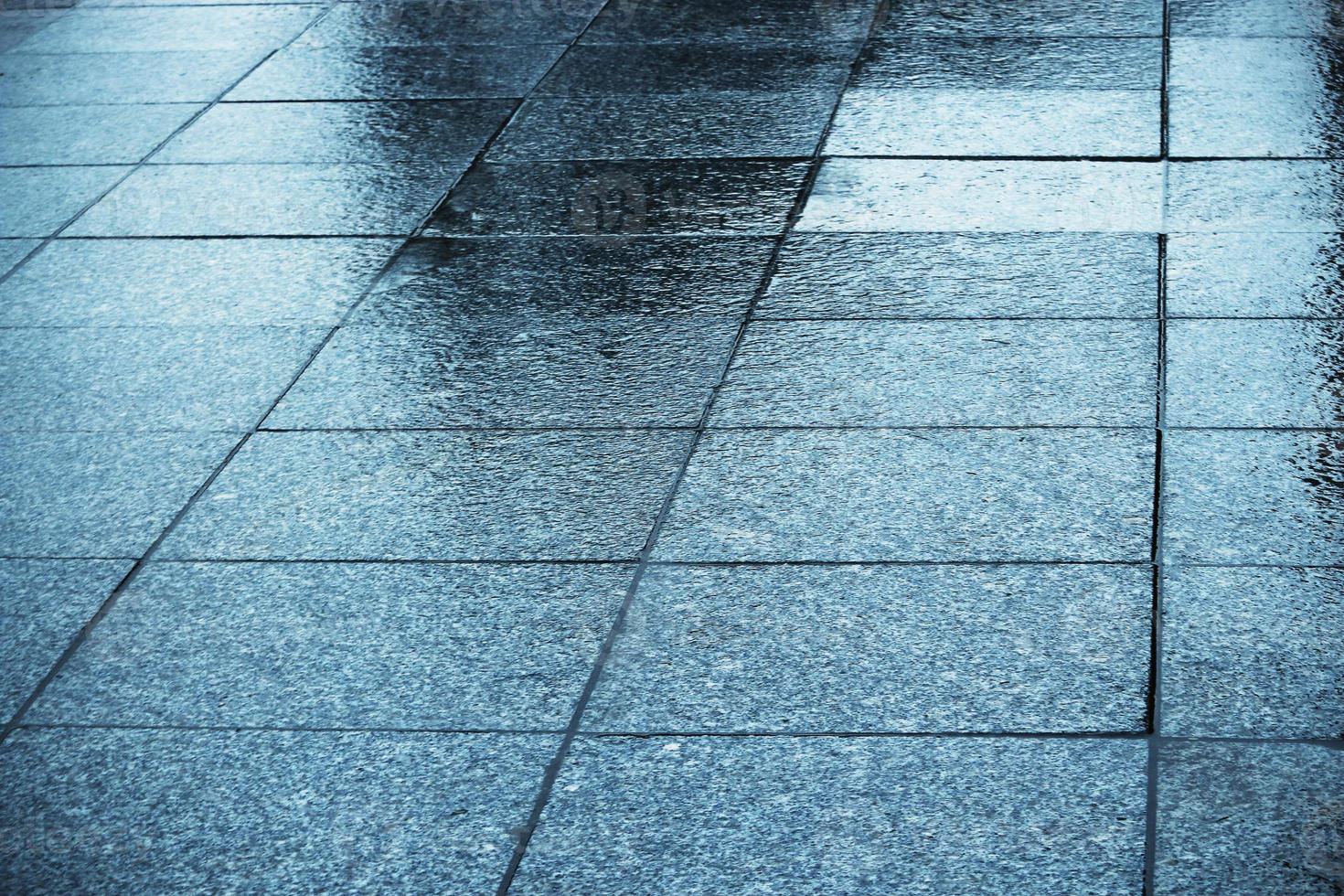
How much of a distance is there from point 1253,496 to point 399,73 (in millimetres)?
7186

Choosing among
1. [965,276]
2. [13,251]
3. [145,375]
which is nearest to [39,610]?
[145,375]

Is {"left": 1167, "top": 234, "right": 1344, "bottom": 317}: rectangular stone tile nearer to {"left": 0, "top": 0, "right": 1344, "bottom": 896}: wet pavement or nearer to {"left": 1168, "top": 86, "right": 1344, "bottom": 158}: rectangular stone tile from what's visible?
{"left": 0, "top": 0, "right": 1344, "bottom": 896}: wet pavement

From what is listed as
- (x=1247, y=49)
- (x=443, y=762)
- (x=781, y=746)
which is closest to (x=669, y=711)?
(x=781, y=746)

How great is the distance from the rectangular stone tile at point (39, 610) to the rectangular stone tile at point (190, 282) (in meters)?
2.03

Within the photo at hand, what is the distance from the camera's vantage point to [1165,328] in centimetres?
643

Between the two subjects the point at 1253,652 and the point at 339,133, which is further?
the point at 339,133

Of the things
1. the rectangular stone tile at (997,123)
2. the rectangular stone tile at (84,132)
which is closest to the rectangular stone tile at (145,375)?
the rectangular stone tile at (84,132)

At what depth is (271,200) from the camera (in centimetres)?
850

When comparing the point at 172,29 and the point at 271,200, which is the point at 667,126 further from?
the point at 172,29

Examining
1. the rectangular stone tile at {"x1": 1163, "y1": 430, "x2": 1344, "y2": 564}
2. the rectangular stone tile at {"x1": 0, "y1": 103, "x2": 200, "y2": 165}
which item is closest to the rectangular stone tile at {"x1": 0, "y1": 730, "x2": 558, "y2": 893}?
the rectangular stone tile at {"x1": 1163, "y1": 430, "x2": 1344, "y2": 564}

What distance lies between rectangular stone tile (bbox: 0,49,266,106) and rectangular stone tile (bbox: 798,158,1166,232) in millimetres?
4753

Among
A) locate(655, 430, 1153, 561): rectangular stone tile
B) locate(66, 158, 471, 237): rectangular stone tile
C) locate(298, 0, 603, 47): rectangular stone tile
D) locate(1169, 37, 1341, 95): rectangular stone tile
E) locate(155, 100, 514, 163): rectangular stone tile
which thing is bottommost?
locate(655, 430, 1153, 561): rectangular stone tile

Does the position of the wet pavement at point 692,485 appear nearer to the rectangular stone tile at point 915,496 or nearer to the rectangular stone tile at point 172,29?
the rectangular stone tile at point 915,496

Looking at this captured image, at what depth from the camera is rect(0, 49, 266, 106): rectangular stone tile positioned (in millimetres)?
10578
